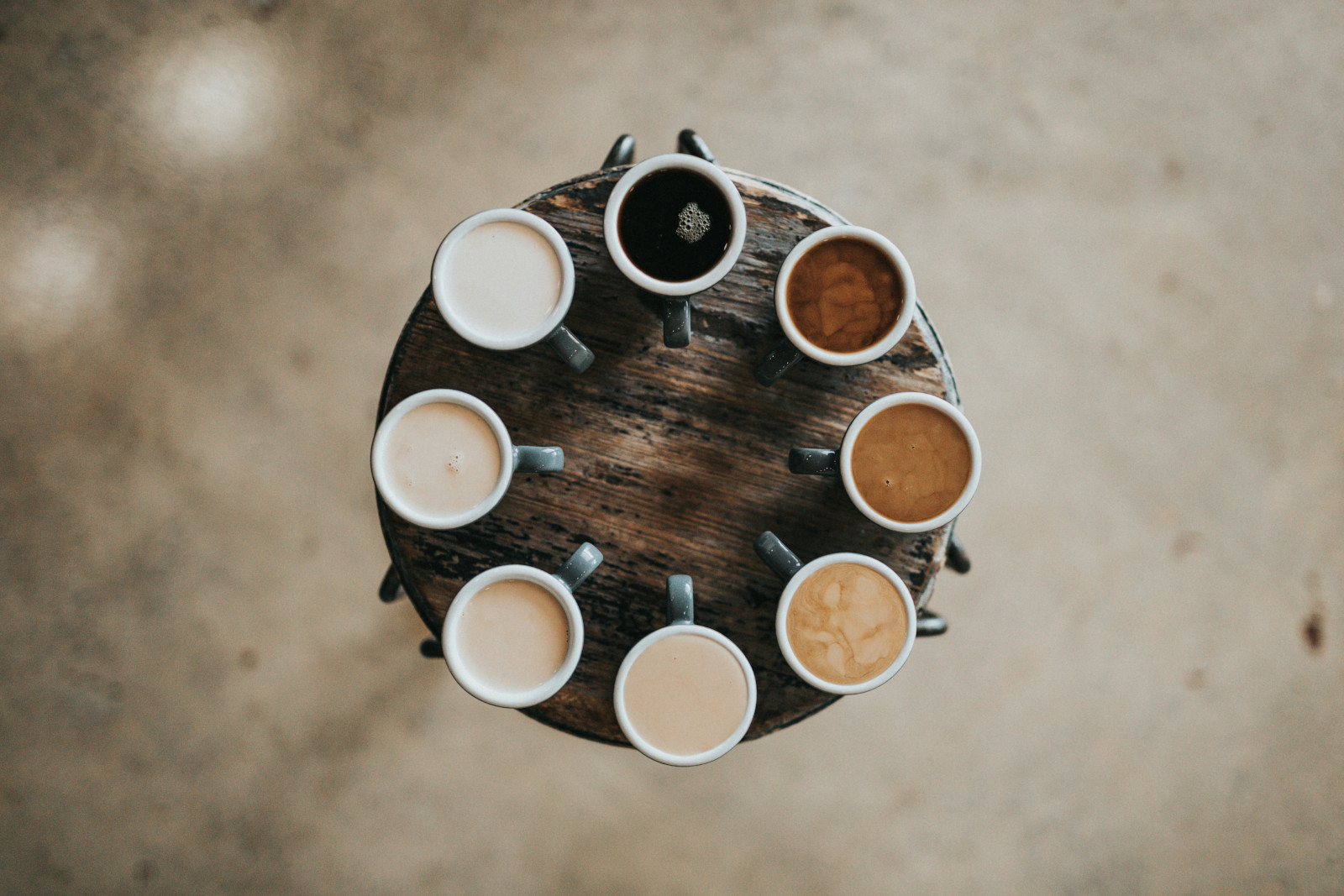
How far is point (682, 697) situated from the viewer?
1064 mm

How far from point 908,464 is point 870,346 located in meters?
0.19

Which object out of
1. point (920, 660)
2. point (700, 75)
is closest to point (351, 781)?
point (920, 660)

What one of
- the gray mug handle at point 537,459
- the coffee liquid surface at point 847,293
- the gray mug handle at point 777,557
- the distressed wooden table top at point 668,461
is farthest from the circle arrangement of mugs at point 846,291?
the gray mug handle at point 537,459

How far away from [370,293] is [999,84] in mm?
1901

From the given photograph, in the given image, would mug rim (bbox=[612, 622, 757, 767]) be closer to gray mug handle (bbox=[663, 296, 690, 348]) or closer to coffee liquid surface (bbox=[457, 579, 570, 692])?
coffee liquid surface (bbox=[457, 579, 570, 692])

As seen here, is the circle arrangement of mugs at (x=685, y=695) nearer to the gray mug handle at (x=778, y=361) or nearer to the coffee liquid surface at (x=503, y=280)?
the gray mug handle at (x=778, y=361)

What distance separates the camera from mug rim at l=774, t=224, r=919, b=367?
999 millimetres

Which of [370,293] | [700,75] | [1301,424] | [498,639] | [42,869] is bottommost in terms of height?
[42,869]

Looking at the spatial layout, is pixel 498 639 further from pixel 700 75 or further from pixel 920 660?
pixel 700 75

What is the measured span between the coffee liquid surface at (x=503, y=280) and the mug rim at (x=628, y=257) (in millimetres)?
117

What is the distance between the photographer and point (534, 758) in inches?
73.9

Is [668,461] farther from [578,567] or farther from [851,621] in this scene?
[851,621]

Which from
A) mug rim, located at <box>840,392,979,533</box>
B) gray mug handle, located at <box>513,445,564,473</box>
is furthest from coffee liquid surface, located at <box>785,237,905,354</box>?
gray mug handle, located at <box>513,445,564,473</box>

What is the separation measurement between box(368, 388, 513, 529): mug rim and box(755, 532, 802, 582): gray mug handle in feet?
1.38
